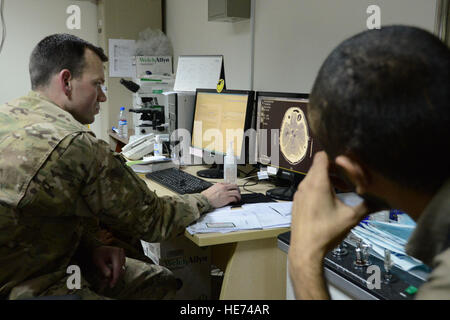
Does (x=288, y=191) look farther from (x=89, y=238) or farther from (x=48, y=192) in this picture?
(x=48, y=192)

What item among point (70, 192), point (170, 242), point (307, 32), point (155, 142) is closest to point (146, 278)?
point (170, 242)

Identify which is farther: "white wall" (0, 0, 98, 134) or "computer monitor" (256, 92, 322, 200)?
"white wall" (0, 0, 98, 134)

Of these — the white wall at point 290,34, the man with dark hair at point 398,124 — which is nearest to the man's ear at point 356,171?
the man with dark hair at point 398,124

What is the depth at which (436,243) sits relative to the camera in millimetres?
584

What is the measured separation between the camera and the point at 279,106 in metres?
1.79

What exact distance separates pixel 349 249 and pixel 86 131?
0.85m

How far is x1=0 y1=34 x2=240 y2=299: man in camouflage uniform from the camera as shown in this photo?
1162mm

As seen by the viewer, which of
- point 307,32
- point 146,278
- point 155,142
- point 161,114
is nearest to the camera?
point 146,278

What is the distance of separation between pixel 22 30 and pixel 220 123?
2.98 metres
